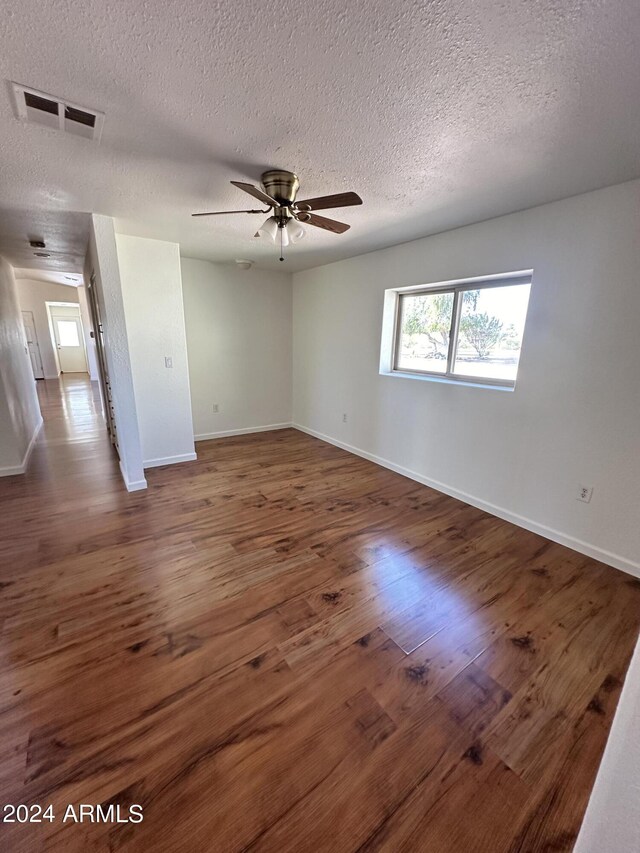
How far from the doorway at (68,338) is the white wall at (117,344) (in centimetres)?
936

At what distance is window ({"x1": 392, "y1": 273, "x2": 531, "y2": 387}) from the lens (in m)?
2.64

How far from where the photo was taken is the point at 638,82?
117 centimetres

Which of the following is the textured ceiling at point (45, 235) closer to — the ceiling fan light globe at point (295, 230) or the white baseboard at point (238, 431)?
the ceiling fan light globe at point (295, 230)

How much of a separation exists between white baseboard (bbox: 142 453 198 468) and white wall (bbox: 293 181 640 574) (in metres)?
2.41

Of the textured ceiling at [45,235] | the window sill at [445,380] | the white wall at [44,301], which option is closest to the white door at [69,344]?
the white wall at [44,301]

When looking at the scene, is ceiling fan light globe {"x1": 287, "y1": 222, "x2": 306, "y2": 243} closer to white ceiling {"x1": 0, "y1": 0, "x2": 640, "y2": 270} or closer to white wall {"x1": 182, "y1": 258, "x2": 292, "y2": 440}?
white ceiling {"x1": 0, "y1": 0, "x2": 640, "y2": 270}

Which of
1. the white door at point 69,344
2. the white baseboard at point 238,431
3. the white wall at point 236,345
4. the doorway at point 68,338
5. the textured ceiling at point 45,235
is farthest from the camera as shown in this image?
the white door at point 69,344

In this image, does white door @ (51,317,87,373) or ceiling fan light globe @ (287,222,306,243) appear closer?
ceiling fan light globe @ (287,222,306,243)

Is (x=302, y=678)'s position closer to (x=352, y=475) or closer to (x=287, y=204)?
(x=352, y=475)

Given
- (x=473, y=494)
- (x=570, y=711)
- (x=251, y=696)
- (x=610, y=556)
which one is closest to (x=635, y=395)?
(x=610, y=556)

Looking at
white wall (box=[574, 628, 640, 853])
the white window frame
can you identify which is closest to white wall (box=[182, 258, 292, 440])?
the white window frame

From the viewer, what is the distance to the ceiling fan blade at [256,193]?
1.62 m

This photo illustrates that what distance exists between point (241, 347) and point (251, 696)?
4110 millimetres

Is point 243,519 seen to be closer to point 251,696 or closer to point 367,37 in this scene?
point 251,696
